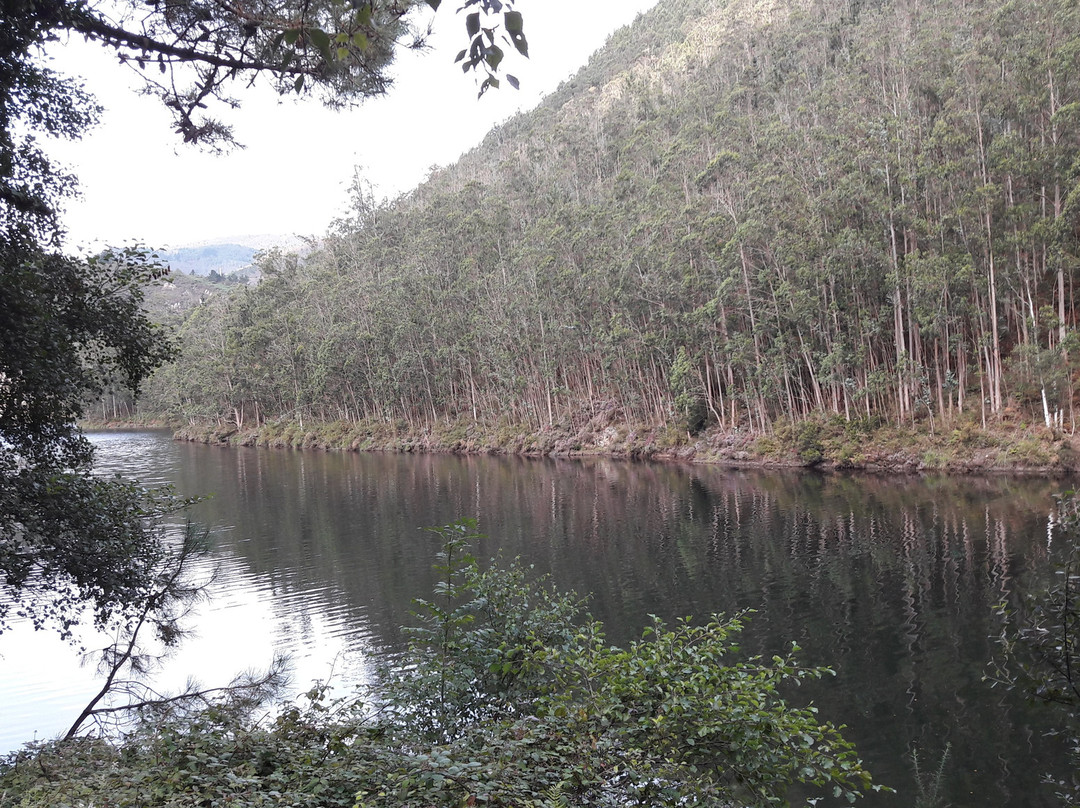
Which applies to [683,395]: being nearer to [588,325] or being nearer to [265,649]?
[588,325]

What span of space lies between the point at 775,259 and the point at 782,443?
7.13 meters

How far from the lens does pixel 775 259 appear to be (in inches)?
1136

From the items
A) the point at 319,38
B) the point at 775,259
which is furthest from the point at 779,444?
the point at 319,38

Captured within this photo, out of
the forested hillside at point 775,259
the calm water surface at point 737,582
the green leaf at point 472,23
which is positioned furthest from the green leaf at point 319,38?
the forested hillside at point 775,259

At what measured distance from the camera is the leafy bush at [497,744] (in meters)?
4.01

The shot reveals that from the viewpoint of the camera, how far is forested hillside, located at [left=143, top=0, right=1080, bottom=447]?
23781mm

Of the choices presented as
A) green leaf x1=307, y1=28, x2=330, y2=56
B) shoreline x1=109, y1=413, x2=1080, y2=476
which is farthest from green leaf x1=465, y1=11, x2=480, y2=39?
shoreline x1=109, y1=413, x2=1080, y2=476

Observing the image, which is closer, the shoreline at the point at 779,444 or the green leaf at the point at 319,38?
the green leaf at the point at 319,38

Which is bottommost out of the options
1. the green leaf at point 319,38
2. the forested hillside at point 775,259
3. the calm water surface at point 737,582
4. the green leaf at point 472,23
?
the calm water surface at point 737,582

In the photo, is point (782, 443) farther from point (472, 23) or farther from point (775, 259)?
point (472, 23)

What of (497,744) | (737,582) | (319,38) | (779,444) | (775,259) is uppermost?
(775,259)

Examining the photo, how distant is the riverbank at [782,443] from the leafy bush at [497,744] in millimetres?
20553

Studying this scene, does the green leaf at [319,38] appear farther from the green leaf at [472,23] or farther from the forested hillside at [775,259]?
the forested hillside at [775,259]

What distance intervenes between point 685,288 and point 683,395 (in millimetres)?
4612
